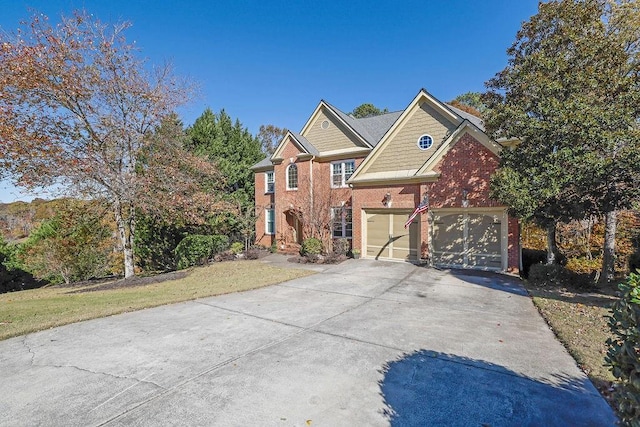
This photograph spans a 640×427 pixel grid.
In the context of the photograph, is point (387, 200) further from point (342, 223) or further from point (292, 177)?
point (292, 177)

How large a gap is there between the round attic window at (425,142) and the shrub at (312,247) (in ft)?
23.7

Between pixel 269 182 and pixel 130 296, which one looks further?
pixel 269 182

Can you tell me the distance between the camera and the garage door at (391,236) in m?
15.5

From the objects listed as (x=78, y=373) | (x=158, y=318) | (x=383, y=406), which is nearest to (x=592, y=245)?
(x=383, y=406)

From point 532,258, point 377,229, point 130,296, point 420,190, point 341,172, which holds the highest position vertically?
point 341,172

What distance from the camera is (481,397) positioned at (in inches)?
163

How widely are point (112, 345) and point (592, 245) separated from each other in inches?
697

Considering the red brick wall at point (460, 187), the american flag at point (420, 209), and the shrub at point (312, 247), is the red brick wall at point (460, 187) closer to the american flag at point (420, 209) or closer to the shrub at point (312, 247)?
the american flag at point (420, 209)

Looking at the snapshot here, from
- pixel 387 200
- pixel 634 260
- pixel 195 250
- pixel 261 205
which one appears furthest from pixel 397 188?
pixel 195 250

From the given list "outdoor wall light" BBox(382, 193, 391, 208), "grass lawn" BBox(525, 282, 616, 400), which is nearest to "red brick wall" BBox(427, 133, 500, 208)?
"outdoor wall light" BBox(382, 193, 391, 208)

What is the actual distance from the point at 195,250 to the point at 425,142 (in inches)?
544

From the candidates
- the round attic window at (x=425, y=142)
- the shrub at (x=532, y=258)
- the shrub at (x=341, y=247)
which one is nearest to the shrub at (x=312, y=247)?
the shrub at (x=341, y=247)

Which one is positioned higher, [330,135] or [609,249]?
[330,135]

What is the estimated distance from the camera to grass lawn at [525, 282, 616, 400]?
4.82 metres
